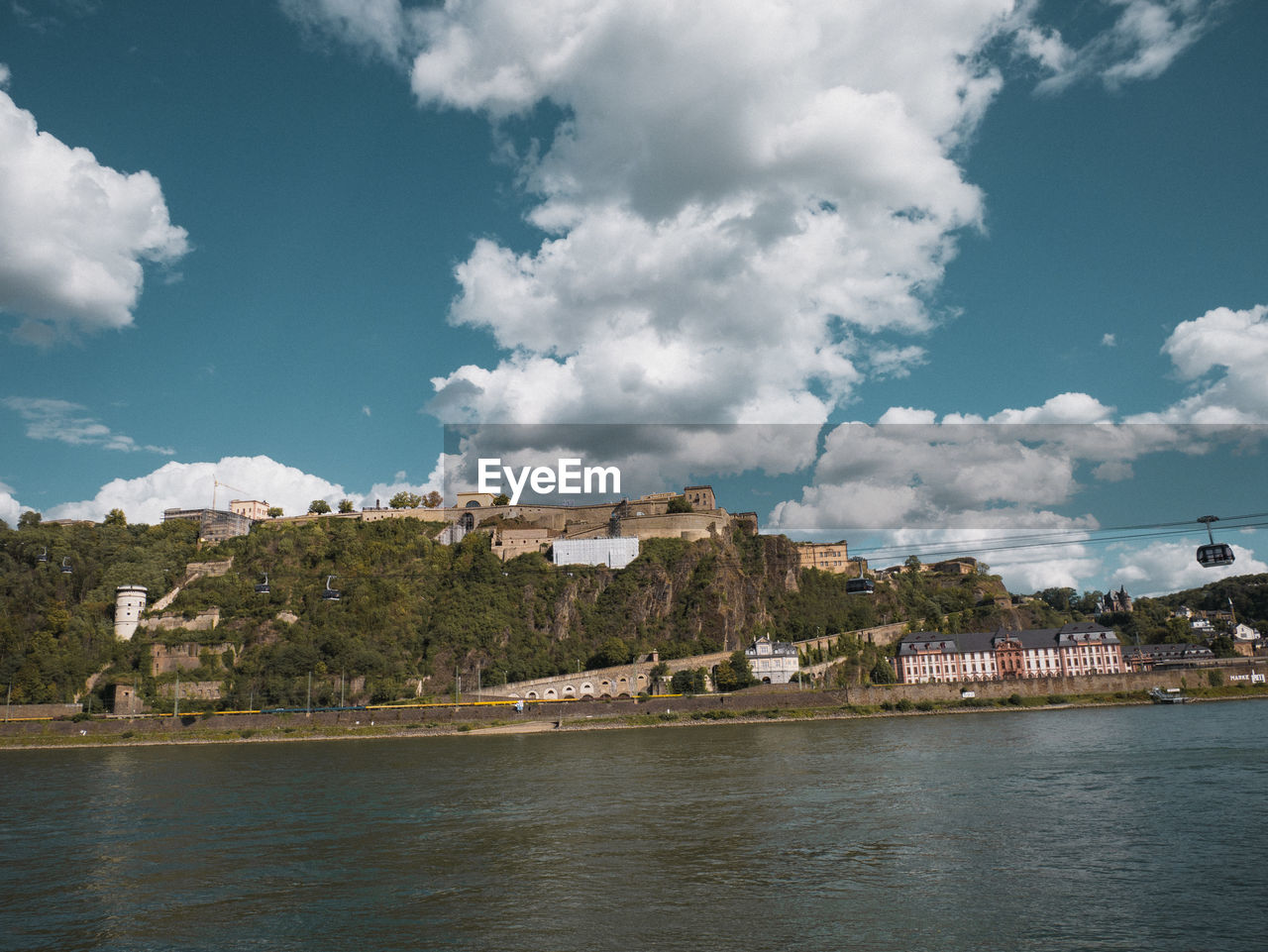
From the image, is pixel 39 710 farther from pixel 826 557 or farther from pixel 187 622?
pixel 826 557

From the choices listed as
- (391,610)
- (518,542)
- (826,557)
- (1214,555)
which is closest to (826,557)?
(826,557)

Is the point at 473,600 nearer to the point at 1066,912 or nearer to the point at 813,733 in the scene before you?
the point at 813,733

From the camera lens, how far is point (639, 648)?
3098 inches

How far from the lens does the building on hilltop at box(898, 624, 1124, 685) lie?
284 ft

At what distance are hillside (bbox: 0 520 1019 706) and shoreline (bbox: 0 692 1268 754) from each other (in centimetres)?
619

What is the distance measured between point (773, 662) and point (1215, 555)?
2139 inches

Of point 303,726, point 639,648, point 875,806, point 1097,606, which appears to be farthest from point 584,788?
point 1097,606

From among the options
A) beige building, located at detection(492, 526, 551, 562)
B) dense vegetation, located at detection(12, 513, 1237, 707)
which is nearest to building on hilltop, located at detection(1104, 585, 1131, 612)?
dense vegetation, located at detection(12, 513, 1237, 707)

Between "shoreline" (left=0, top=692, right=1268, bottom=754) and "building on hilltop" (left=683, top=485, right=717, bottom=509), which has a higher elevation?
"building on hilltop" (left=683, top=485, right=717, bottom=509)

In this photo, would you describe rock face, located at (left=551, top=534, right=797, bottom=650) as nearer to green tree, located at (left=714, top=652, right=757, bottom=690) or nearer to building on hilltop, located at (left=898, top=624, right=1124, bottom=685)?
green tree, located at (left=714, top=652, right=757, bottom=690)

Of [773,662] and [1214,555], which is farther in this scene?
[773,662]

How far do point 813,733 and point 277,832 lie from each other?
1427 inches

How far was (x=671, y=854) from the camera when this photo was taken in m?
18.3

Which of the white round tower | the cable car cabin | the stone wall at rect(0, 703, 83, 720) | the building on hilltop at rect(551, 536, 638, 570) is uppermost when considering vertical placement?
the building on hilltop at rect(551, 536, 638, 570)
